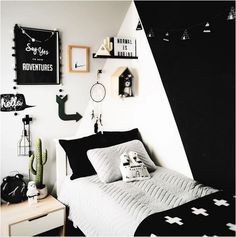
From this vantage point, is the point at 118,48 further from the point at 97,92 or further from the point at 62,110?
the point at 62,110

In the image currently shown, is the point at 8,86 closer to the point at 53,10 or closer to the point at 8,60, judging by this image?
the point at 8,60

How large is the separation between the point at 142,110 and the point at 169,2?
1085mm

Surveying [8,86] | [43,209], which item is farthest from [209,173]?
[8,86]

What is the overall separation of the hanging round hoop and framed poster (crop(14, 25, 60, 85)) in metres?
0.42

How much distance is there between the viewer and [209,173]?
239cm

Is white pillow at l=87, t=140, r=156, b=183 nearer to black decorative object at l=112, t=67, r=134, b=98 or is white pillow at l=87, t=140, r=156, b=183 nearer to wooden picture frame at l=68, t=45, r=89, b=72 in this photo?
black decorative object at l=112, t=67, r=134, b=98

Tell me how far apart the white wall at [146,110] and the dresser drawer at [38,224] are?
0.89 metres

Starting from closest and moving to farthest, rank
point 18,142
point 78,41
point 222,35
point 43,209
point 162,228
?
point 162,228 → point 222,35 → point 43,209 → point 18,142 → point 78,41

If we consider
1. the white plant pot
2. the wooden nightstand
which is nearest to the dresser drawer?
the wooden nightstand

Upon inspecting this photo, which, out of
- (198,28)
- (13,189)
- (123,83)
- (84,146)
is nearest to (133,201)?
Result: (84,146)

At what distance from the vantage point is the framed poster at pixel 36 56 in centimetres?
244

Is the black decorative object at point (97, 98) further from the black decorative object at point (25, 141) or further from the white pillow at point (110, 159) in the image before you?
the black decorative object at point (25, 141)

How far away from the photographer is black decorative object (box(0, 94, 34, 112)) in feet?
7.91

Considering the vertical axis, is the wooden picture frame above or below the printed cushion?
above
